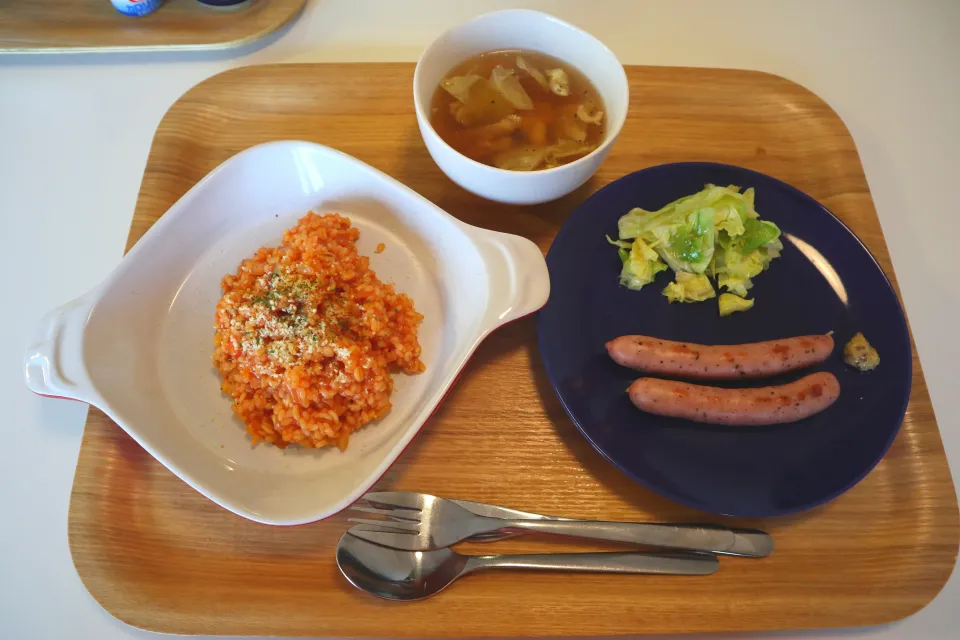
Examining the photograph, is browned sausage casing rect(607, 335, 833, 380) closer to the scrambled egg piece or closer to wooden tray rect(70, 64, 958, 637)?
the scrambled egg piece

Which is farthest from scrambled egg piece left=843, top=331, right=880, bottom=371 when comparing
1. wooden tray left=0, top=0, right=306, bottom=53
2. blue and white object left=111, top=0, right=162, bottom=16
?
blue and white object left=111, top=0, right=162, bottom=16

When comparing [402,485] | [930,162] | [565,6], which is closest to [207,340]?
[402,485]

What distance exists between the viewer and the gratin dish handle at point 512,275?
149cm

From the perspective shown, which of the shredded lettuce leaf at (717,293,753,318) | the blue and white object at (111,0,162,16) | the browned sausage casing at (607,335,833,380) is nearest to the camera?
the browned sausage casing at (607,335,833,380)

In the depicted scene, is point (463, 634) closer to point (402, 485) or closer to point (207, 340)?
point (402, 485)

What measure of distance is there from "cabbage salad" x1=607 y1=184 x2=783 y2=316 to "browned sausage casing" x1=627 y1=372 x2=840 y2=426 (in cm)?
29

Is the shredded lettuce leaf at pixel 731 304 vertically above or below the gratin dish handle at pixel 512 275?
below

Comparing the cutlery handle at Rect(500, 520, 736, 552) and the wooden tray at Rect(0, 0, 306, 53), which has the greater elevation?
the wooden tray at Rect(0, 0, 306, 53)

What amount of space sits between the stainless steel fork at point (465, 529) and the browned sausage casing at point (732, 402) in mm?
285

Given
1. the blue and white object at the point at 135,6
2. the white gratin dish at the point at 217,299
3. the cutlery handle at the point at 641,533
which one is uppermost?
the blue and white object at the point at 135,6

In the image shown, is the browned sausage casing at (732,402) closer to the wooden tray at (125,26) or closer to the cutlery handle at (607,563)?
the cutlery handle at (607,563)

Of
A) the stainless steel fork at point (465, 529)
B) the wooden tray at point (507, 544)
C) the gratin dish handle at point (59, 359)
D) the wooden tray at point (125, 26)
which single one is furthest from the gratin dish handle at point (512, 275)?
the wooden tray at point (125, 26)

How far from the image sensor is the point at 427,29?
2359mm

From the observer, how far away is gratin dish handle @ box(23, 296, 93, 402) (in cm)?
131
